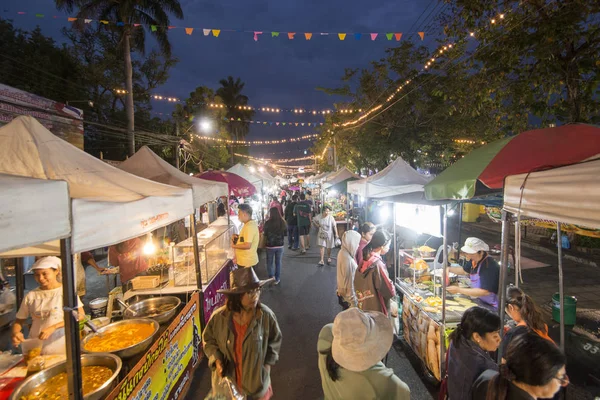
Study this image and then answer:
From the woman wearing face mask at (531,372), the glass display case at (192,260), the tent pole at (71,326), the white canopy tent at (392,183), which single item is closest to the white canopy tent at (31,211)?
the tent pole at (71,326)

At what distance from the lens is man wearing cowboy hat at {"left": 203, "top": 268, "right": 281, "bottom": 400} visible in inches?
110

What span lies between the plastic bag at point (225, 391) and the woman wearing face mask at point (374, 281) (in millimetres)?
2158

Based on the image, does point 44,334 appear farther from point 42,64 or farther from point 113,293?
point 42,64

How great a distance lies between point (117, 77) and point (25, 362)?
73.2 ft

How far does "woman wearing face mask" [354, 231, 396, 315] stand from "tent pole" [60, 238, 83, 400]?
3.28 meters

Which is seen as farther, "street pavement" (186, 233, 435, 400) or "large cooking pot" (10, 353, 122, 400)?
"street pavement" (186, 233, 435, 400)

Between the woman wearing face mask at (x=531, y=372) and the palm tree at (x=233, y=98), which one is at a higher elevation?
the palm tree at (x=233, y=98)

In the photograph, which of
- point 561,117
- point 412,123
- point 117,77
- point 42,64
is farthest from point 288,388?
point 117,77

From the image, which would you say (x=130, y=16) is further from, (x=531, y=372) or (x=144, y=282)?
(x=531, y=372)

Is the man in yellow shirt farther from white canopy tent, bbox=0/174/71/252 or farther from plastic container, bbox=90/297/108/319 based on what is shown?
white canopy tent, bbox=0/174/71/252

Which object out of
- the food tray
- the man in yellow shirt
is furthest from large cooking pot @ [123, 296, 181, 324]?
the man in yellow shirt

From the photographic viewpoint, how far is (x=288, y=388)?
13.9ft

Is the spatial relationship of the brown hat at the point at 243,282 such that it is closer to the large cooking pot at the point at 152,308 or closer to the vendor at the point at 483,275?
the large cooking pot at the point at 152,308

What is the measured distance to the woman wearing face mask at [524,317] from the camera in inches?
117
